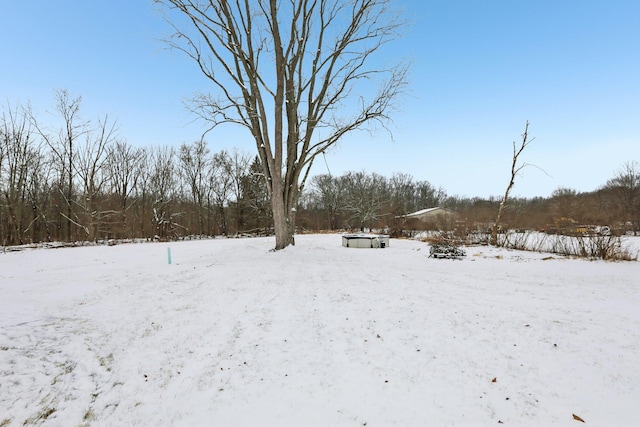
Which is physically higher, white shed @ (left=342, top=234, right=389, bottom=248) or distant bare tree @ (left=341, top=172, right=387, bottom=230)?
distant bare tree @ (left=341, top=172, right=387, bottom=230)

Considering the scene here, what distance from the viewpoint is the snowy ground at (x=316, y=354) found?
2883 millimetres

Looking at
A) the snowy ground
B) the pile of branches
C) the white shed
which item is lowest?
the snowy ground

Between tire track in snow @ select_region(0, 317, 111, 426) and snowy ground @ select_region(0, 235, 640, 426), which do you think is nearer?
tire track in snow @ select_region(0, 317, 111, 426)

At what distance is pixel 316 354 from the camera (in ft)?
12.9

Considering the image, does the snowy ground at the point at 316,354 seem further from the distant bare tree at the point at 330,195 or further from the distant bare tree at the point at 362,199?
the distant bare tree at the point at 330,195

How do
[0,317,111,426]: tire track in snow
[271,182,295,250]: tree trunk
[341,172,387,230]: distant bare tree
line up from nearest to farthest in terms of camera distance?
A: [0,317,111,426]: tire track in snow, [271,182,295,250]: tree trunk, [341,172,387,230]: distant bare tree

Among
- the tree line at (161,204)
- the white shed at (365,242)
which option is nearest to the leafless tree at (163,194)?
the tree line at (161,204)

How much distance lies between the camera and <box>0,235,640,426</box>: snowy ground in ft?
9.46

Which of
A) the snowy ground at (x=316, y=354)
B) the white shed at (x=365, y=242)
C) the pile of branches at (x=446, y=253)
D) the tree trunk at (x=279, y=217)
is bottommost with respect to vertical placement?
the snowy ground at (x=316, y=354)

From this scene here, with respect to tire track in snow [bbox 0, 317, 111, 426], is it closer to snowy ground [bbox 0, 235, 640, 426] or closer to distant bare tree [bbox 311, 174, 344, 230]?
snowy ground [bbox 0, 235, 640, 426]

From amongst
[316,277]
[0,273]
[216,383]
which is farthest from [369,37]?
[0,273]

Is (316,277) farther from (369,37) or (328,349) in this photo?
(369,37)

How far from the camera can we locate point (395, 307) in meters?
5.43

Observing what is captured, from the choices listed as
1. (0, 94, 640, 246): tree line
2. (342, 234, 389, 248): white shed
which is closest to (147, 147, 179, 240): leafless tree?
(0, 94, 640, 246): tree line
